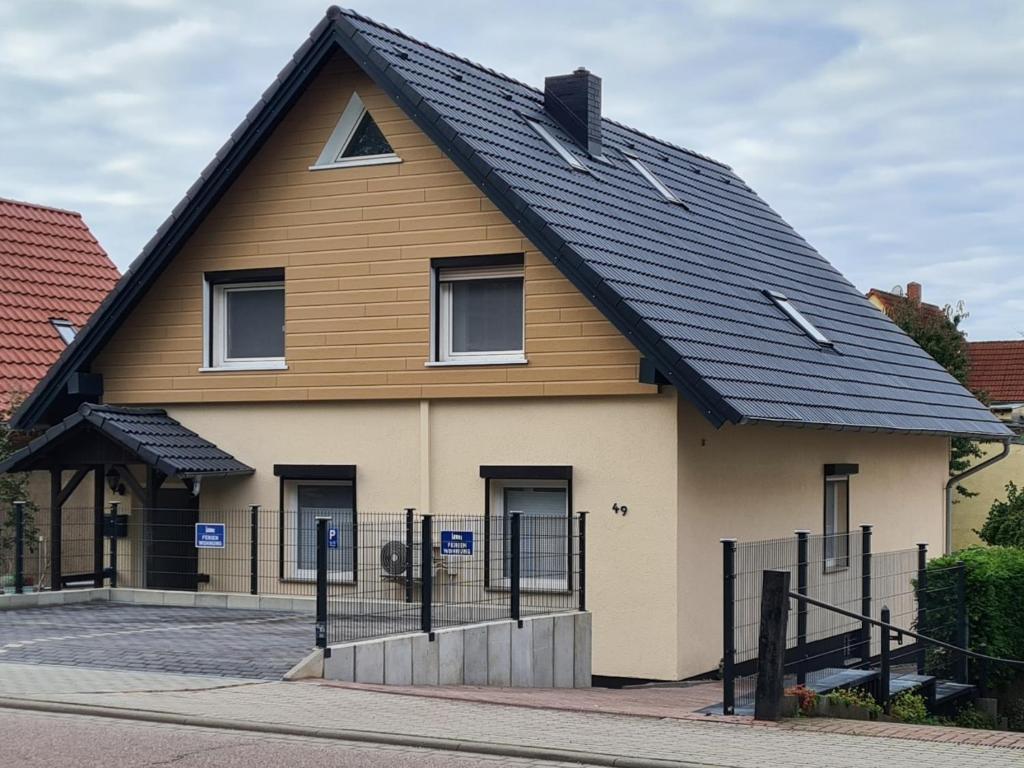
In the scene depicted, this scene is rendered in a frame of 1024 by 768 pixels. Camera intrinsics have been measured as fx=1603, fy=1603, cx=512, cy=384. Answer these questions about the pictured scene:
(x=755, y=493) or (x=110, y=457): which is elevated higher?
(x=110, y=457)

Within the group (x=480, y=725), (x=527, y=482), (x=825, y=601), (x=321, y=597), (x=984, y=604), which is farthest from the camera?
(x=527, y=482)

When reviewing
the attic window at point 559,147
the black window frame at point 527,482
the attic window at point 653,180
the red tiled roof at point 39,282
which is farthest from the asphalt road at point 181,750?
the attic window at point 653,180

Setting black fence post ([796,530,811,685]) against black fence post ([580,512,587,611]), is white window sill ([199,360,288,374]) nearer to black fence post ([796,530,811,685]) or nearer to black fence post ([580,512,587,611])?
black fence post ([580,512,587,611])

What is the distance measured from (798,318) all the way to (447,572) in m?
7.69

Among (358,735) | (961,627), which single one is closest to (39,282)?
(961,627)

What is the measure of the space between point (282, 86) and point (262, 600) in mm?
6386

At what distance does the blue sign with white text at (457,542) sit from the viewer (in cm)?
1766

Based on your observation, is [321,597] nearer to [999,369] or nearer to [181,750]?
[181,750]

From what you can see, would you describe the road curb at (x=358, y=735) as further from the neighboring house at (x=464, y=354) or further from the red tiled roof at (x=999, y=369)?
the red tiled roof at (x=999, y=369)

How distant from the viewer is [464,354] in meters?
19.7

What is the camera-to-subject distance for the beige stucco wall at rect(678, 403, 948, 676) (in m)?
18.2

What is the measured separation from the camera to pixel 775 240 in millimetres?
27250

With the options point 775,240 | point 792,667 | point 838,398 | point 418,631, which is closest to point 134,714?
point 418,631

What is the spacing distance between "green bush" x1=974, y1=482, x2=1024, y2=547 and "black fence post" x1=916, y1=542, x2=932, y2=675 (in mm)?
10577
